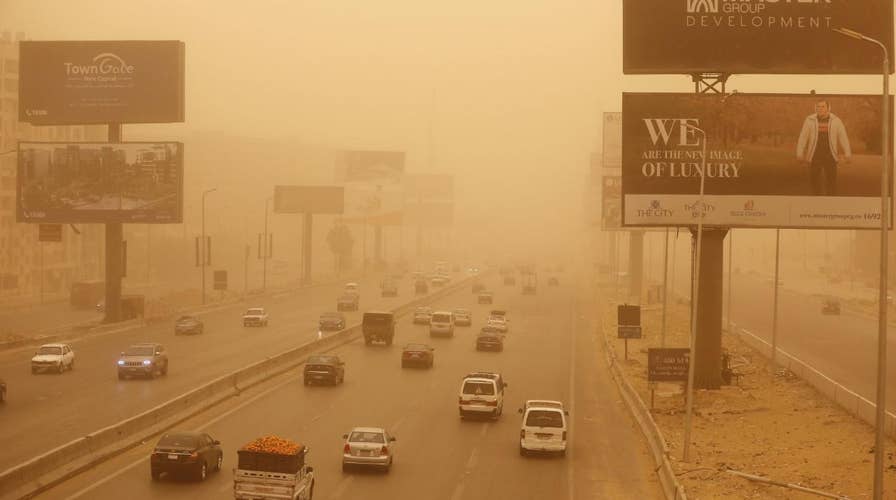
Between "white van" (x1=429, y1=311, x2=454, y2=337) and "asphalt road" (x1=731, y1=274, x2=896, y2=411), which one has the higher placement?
"white van" (x1=429, y1=311, x2=454, y2=337)

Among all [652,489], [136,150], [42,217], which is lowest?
[652,489]

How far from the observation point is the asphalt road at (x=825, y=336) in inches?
2356

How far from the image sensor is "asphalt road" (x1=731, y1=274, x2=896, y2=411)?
2356 inches

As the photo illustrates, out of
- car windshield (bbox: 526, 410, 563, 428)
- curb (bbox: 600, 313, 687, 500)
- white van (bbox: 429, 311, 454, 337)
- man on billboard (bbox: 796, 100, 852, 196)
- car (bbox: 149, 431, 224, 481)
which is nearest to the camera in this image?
car (bbox: 149, 431, 224, 481)

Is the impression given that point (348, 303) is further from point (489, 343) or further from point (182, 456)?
point (182, 456)

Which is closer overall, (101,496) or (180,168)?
(101,496)

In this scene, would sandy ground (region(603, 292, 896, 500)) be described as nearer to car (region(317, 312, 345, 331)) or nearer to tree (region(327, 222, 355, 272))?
car (region(317, 312, 345, 331))

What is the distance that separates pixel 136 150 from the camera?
255ft

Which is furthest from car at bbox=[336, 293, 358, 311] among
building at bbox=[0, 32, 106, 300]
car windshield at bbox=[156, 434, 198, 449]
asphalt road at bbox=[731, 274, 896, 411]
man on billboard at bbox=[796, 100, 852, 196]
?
car windshield at bbox=[156, 434, 198, 449]

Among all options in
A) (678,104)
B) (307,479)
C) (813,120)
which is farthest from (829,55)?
(307,479)

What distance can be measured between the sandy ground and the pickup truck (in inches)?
420

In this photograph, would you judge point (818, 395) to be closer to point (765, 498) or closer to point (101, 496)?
point (765, 498)

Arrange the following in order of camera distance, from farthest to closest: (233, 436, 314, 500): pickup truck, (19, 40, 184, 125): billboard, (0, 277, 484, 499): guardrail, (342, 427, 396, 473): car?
(19, 40, 184, 125): billboard
(342, 427, 396, 473): car
(0, 277, 484, 499): guardrail
(233, 436, 314, 500): pickup truck

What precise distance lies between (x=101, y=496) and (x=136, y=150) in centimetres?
5429
